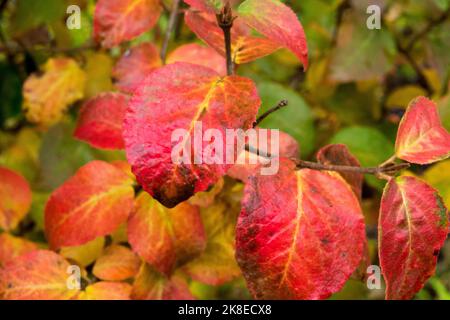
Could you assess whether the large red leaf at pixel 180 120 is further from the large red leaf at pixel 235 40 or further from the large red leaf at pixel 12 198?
the large red leaf at pixel 12 198

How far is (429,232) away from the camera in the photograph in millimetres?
505

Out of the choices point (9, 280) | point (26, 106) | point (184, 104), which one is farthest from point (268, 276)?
point (26, 106)

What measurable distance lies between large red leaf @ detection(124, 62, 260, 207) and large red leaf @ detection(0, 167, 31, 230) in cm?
39

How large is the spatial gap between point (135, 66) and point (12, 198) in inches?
10.5

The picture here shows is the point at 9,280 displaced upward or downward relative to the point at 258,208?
downward

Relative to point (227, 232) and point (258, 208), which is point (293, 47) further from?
point (227, 232)

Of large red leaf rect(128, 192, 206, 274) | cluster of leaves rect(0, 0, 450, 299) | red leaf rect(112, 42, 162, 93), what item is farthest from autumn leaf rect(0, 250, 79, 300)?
red leaf rect(112, 42, 162, 93)

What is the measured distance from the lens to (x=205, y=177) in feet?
1.48

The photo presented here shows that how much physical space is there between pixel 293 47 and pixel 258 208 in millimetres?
150

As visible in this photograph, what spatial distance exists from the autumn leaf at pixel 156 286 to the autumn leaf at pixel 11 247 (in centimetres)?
18

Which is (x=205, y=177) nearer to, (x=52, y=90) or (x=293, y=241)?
(x=293, y=241)

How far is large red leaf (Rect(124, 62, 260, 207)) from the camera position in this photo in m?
0.45

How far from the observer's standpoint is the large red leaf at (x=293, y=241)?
49 cm

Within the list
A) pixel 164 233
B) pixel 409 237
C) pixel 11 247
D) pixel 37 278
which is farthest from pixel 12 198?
pixel 409 237
